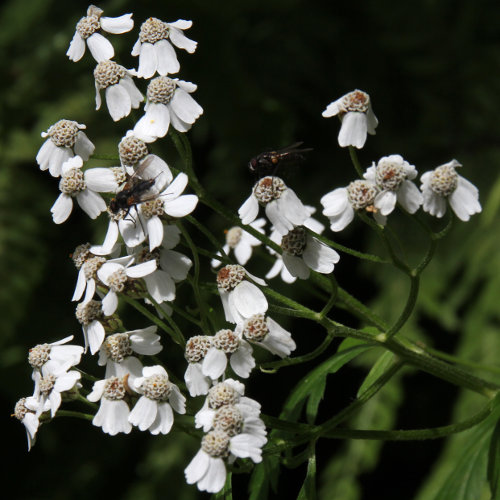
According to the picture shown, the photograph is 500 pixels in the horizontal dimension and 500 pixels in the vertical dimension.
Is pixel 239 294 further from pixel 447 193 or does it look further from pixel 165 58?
pixel 165 58

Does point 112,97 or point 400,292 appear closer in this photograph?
point 112,97

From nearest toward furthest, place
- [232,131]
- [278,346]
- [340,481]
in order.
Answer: [278,346], [340,481], [232,131]

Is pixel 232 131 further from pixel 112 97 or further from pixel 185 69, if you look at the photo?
pixel 112 97

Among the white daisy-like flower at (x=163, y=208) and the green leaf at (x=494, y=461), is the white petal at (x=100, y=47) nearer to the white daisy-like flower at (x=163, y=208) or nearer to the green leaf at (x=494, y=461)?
the white daisy-like flower at (x=163, y=208)

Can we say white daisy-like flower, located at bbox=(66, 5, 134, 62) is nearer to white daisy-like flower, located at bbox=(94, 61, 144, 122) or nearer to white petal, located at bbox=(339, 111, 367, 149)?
white daisy-like flower, located at bbox=(94, 61, 144, 122)

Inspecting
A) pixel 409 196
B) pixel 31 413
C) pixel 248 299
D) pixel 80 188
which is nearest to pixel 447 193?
pixel 409 196

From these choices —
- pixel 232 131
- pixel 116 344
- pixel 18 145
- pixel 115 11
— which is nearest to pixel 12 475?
pixel 18 145
